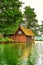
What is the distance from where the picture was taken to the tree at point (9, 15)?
38.7 m

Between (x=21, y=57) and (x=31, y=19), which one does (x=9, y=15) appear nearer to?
(x=21, y=57)

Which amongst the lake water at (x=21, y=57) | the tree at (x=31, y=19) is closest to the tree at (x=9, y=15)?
the lake water at (x=21, y=57)

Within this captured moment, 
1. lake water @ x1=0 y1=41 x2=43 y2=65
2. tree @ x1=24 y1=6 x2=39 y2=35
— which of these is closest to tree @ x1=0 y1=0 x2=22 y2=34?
lake water @ x1=0 y1=41 x2=43 y2=65

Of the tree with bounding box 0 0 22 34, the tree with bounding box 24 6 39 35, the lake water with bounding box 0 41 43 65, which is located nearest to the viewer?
the lake water with bounding box 0 41 43 65

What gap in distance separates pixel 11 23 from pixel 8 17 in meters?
1.23

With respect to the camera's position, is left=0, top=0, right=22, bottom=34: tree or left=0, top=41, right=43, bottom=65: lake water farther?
left=0, top=0, right=22, bottom=34: tree

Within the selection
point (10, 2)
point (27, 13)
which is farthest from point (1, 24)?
point (27, 13)

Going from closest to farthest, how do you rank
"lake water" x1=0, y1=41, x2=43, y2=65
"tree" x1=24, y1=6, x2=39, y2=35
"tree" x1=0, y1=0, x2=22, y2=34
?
"lake water" x1=0, y1=41, x2=43, y2=65
"tree" x1=0, y1=0, x2=22, y2=34
"tree" x1=24, y1=6, x2=39, y2=35

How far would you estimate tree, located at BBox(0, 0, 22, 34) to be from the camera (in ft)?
127

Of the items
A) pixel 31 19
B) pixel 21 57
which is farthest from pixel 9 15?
pixel 31 19

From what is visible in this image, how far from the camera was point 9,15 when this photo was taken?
39.2m

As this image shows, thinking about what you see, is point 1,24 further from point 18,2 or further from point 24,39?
point 24,39

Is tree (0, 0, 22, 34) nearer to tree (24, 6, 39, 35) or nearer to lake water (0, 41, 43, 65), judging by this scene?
lake water (0, 41, 43, 65)

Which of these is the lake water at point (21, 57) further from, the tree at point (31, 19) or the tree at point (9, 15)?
the tree at point (31, 19)
